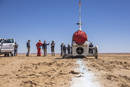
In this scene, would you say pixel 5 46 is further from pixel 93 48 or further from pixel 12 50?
pixel 93 48

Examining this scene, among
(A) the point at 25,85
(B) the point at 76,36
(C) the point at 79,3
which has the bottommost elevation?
(A) the point at 25,85

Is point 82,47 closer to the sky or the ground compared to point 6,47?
closer to the ground

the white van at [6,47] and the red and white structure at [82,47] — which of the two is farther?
the white van at [6,47]

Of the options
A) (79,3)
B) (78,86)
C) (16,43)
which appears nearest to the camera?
(78,86)

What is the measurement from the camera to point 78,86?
5.20 m

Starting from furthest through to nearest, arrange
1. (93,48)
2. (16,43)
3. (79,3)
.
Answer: (16,43), (79,3), (93,48)

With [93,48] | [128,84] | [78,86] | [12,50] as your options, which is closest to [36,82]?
[78,86]

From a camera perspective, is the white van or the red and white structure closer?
the red and white structure

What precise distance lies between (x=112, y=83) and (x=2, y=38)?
70.2ft

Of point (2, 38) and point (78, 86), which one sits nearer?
point (78, 86)

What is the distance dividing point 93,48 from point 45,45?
856 cm

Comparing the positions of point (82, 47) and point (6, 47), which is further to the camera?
point (6, 47)

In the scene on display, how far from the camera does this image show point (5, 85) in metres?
5.59

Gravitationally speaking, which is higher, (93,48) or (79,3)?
(79,3)
